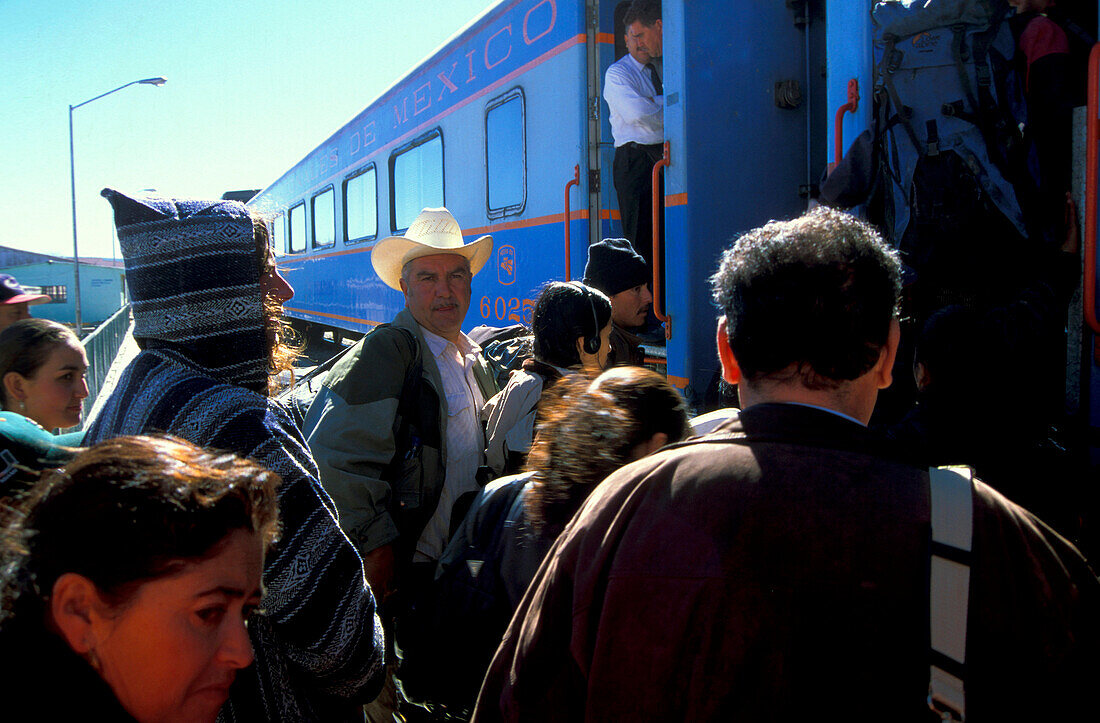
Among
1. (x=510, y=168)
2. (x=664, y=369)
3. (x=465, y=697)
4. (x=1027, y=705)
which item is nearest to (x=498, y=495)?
(x=465, y=697)

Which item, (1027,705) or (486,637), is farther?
(486,637)

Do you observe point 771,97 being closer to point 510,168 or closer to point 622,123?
point 622,123

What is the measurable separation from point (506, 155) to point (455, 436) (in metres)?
3.53

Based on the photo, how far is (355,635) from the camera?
1320mm

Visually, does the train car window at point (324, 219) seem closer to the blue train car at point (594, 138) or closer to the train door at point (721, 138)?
the blue train car at point (594, 138)

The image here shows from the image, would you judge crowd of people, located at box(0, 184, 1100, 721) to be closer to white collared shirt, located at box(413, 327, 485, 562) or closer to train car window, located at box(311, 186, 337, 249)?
white collared shirt, located at box(413, 327, 485, 562)

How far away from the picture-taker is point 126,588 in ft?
3.05

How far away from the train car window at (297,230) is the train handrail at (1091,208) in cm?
1139

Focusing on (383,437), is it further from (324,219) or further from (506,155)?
(324,219)

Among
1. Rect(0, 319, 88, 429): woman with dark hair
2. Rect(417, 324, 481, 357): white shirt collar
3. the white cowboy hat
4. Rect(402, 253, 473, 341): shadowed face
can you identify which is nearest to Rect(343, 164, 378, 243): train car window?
the white cowboy hat

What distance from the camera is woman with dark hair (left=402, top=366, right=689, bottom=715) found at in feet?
4.66

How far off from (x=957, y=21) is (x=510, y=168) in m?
3.26

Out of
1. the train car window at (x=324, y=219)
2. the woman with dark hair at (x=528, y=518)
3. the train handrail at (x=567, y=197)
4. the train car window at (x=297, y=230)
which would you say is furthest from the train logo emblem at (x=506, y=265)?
the train car window at (x=297, y=230)

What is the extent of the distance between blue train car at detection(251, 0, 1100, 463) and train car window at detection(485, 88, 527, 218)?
14 mm
